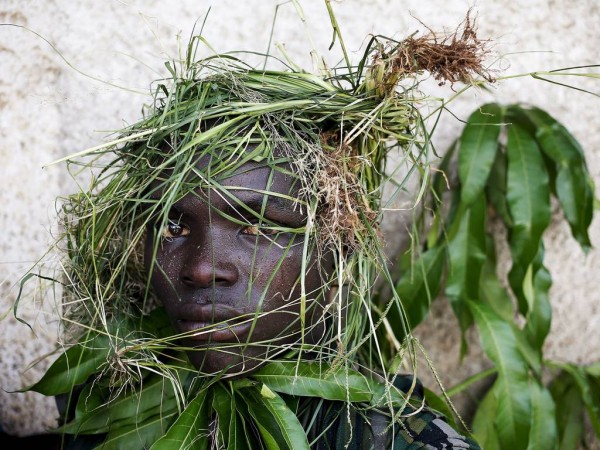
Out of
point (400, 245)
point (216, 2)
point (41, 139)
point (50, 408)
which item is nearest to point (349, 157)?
point (400, 245)

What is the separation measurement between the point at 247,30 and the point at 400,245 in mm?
566

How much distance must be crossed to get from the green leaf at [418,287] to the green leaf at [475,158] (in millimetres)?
130

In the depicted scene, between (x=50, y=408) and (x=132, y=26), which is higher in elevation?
(x=132, y=26)

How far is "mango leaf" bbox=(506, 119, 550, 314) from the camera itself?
1443mm

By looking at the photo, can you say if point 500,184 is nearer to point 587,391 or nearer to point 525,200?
point 525,200

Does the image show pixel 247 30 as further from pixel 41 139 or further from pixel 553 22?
pixel 553 22

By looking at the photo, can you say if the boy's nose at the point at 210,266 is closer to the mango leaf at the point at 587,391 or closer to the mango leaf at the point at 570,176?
the mango leaf at the point at 570,176

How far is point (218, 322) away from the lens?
3.47 feet

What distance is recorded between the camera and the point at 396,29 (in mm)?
1626

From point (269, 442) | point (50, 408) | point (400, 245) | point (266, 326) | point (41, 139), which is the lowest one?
point (50, 408)

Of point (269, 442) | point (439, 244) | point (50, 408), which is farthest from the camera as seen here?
point (50, 408)

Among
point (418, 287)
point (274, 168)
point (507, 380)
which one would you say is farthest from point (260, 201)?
point (507, 380)

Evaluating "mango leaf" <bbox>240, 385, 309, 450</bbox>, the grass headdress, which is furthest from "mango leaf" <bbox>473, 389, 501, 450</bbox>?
"mango leaf" <bbox>240, 385, 309, 450</bbox>

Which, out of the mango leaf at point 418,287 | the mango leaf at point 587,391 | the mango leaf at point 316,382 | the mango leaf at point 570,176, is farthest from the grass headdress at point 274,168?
the mango leaf at point 587,391
